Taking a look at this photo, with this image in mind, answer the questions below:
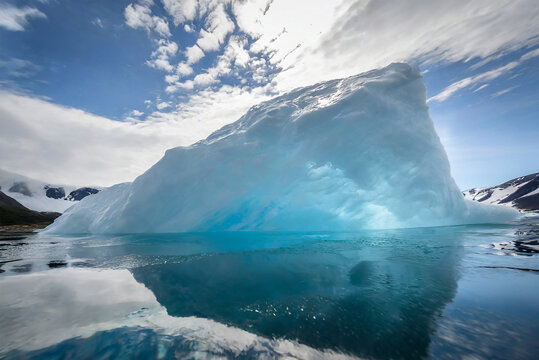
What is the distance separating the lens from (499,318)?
2.37 m

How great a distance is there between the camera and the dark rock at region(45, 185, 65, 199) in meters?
118

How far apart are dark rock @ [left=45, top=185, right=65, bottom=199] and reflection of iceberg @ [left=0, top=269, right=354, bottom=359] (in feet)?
514

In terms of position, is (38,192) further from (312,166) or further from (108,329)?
(108,329)

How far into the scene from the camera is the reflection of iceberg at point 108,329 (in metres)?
1.95

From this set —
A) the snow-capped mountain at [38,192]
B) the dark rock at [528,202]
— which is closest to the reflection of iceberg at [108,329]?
the dark rock at [528,202]

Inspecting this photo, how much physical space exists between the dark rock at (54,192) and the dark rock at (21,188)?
774 centimetres

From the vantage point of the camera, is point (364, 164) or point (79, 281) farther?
point (364, 164)

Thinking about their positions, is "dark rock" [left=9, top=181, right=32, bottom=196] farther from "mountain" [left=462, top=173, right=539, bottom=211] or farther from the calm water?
"mountain" [left=462, top=173, right=539, bottom=211]

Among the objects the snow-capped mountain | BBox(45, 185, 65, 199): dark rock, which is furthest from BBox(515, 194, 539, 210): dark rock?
BBox(45, 185, 65, 199): dark rock

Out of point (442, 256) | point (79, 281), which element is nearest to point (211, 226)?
point (79, 281)

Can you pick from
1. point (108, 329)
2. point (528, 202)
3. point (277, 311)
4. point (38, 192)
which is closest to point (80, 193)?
point (38, 192)

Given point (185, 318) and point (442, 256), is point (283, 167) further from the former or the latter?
point (185, 318)

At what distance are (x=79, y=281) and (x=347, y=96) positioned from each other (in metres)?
12.5

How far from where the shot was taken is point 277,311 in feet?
9.04
